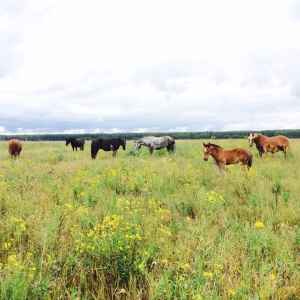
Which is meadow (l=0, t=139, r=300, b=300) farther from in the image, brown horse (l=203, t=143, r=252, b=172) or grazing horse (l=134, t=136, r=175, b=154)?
grazing horse (l=134, t=136, r=175, b=154)

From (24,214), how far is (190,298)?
4.10 m

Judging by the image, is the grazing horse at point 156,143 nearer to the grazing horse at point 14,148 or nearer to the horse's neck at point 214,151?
the horse's neck at point 214,151

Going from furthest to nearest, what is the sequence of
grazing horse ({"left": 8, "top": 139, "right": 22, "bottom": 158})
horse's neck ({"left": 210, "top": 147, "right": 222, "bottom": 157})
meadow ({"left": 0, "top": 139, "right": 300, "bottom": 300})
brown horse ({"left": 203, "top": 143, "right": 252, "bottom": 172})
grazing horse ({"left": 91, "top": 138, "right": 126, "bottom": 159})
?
grazing horse ({"left": 91, "top": 138, "right": 126, "bottom": 159})
grazing horse ({"left": 8, "top": 139, "right": 22, "bottom": 158})
horse's neck ({"left": 210, "top": 147, "right": 222, "bottom": 157})
brown horse ({"left": 203, "top": 143, "right": 252, "bottom": 172})
meadow ({"left": 0, "top": 139, "right": 300, "bottom": 300})

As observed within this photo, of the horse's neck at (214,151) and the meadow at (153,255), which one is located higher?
the horse's neck at (214,151)

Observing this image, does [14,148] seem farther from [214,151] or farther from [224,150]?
[224,150]

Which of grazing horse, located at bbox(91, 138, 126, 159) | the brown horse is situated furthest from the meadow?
grazing horse, located at bbox(91, 138, 126, 159)

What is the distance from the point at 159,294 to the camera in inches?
109

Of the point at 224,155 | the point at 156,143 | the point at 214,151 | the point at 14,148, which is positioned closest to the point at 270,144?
the point at 224,155

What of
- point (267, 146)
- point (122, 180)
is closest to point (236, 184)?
point (122, 180)

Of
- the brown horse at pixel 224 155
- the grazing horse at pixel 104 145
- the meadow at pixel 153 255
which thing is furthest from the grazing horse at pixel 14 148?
the brown horse at pixel 224 155

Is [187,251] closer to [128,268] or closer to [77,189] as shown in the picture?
[128,268]

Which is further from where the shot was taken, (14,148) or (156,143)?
(156,143)

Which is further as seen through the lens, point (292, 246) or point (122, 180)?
point (122, 180)

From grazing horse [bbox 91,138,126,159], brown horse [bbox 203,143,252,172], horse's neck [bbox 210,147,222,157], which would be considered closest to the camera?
brown horse [bbox 203,143,252,172]
